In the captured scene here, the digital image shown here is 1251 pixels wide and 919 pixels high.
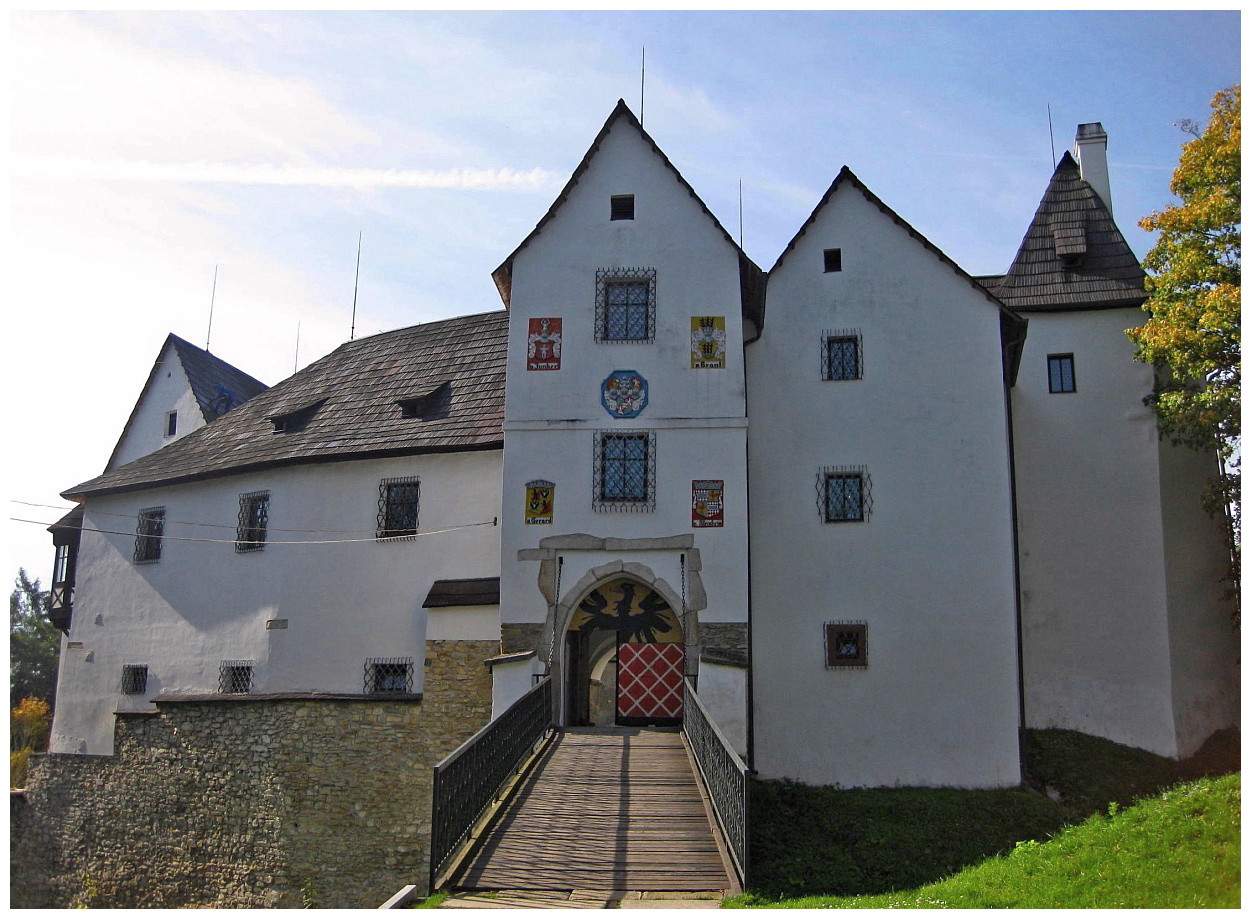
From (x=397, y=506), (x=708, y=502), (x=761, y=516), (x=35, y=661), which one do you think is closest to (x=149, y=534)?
(x=397, y=506)

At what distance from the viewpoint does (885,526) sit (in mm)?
20500

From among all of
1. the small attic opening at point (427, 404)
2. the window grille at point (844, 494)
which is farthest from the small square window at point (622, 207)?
the window grille at point (844, 494)

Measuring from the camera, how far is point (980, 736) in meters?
19.4

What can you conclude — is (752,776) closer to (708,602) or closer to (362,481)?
(708,602)

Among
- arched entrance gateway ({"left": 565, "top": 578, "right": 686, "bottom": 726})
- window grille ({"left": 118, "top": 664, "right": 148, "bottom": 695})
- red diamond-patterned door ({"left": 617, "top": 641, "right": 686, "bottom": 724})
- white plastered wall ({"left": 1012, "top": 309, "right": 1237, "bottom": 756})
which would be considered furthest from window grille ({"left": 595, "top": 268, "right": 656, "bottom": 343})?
window grille ({"left": 118, "top": 664, "right": 148, "bottom": 695})

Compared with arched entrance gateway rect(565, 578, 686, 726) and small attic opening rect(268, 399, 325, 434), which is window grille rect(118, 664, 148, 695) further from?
arched entrance gateway rect(565, 578, 686, 726)

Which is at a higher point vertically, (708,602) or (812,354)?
(812,354)

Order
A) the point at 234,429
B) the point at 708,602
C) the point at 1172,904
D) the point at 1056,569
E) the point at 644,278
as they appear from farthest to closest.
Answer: the point at 234,429 < the point at 1056,569 < the point at 644,278 < the point at 708,602 < the point at 1172,904

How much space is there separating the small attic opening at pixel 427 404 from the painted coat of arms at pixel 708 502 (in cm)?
660

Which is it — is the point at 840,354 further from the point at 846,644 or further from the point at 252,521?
the point at 252,521

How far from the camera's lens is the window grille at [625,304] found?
20.3 m

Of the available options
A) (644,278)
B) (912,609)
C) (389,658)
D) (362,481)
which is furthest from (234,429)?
(912,609)

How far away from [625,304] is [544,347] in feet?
5.40

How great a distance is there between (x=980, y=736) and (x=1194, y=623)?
5.47m
